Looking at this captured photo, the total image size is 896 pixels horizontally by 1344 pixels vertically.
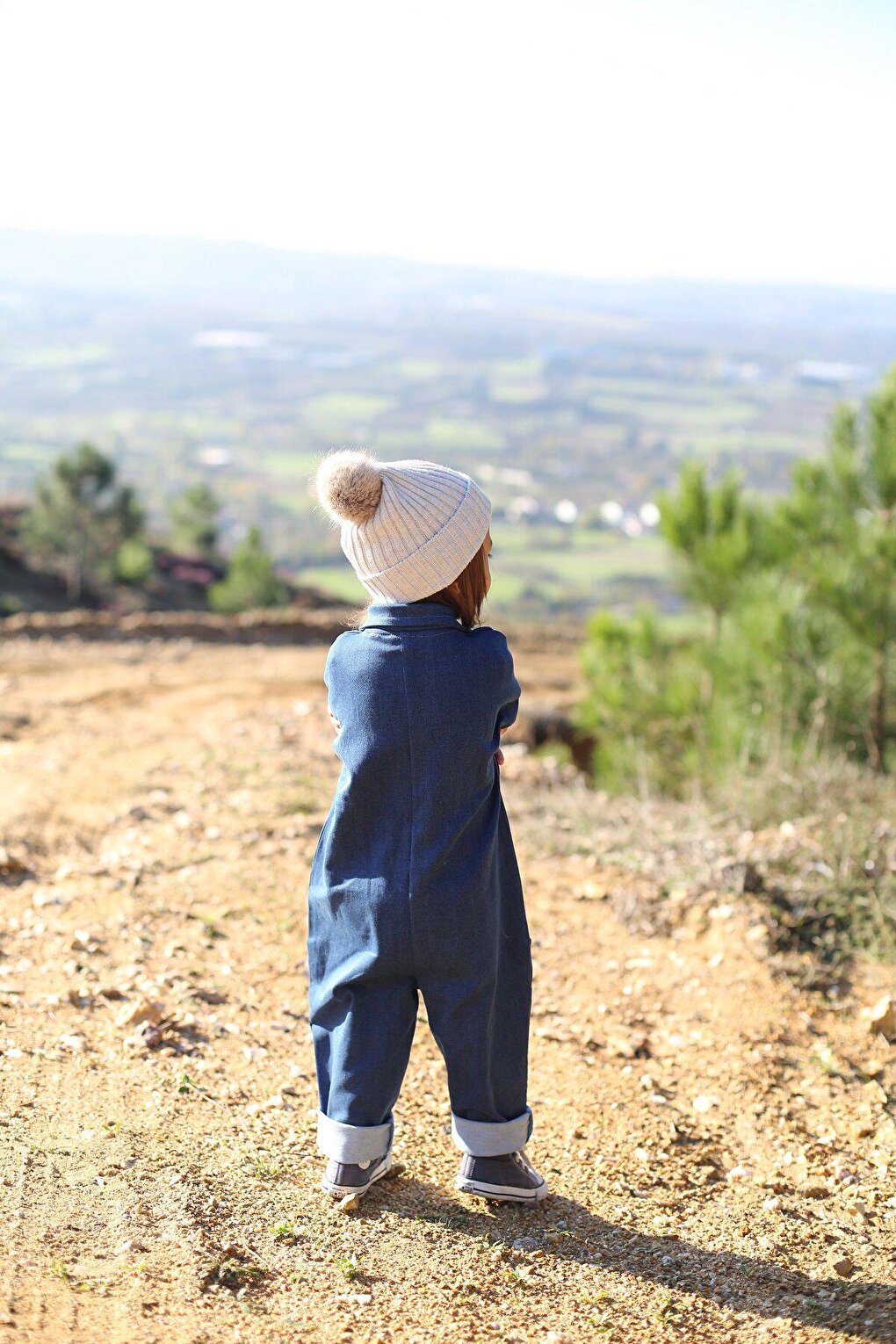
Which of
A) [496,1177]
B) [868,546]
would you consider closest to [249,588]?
[868,546]

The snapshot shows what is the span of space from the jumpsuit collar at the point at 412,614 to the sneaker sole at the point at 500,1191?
1176 mm

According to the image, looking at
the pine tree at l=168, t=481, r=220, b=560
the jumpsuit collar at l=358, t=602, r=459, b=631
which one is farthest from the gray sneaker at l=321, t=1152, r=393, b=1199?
the pine tree at l=168, t=481, r=220, b=560

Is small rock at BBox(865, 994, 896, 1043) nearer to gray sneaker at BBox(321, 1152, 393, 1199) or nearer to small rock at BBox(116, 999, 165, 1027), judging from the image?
gray sneaker at BBox(321, 1152, 393, 1199)

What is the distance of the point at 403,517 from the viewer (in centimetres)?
209

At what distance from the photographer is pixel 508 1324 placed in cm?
205

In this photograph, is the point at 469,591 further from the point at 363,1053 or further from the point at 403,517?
the point at 363,1053

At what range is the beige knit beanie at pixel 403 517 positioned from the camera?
2.08m

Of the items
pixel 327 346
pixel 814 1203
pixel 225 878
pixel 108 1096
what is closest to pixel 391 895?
pixel 108 1096

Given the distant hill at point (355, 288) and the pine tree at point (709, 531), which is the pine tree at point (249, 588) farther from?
the distant hill at point (355, 288)

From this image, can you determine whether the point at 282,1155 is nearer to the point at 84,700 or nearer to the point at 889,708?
the point at 889,708

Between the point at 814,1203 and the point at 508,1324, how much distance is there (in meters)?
0.87

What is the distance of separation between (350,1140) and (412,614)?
105 centimetres

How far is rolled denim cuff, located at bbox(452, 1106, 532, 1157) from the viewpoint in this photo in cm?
232

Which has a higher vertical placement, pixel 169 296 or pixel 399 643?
pixel 169 296
